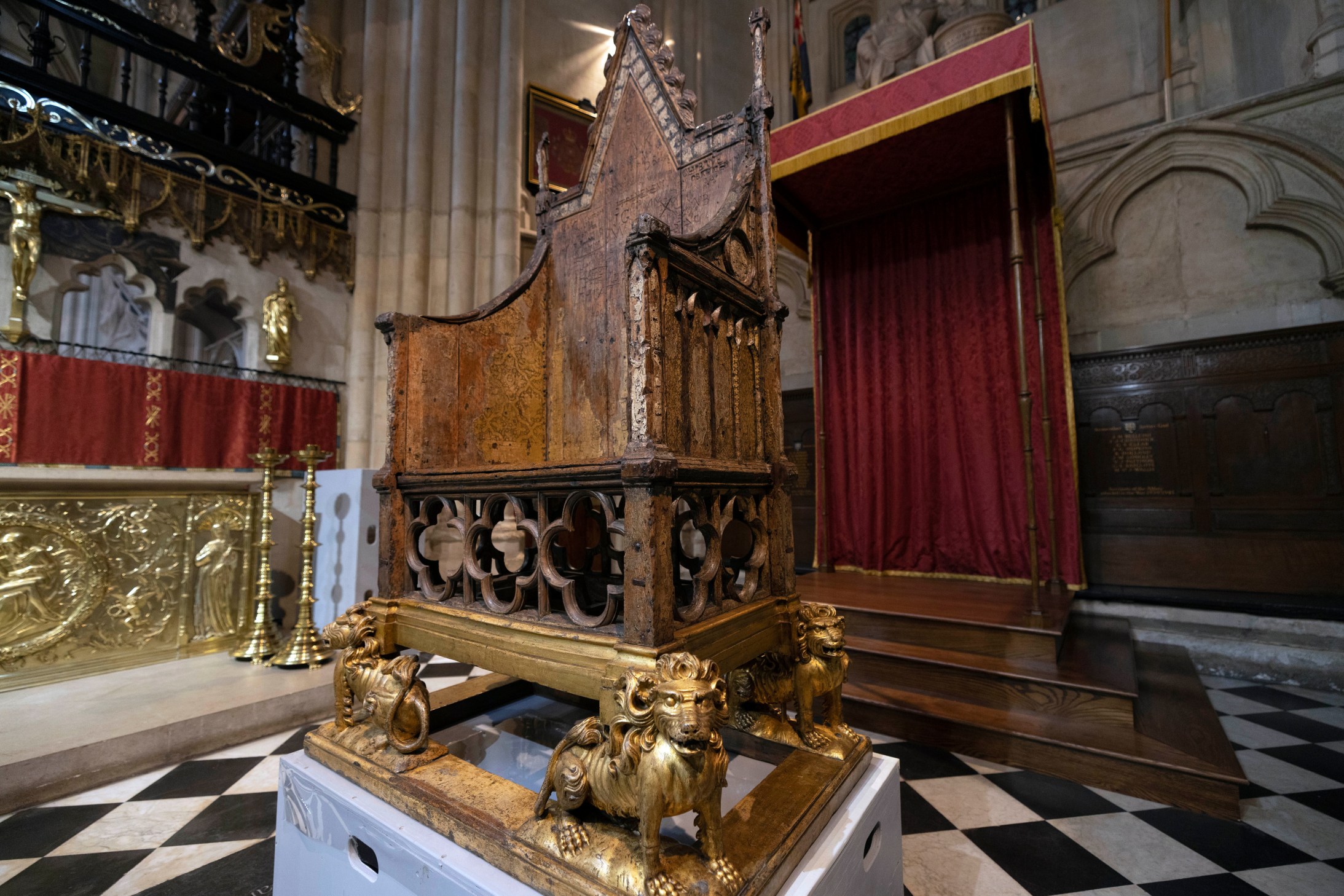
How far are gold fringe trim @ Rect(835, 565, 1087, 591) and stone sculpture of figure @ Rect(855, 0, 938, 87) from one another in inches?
177

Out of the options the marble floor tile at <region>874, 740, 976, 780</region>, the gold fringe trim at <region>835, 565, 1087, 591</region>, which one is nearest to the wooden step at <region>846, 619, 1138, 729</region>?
the marble floor tile at <region>874, 740, 976, 780</region>

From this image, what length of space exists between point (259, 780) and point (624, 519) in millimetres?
1782

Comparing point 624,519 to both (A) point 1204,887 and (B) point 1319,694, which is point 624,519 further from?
(B) point 1319,694

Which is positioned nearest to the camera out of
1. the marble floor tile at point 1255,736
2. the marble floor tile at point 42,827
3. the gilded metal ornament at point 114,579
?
the marble floor tile at point 42,827

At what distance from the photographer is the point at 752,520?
4.09 feet

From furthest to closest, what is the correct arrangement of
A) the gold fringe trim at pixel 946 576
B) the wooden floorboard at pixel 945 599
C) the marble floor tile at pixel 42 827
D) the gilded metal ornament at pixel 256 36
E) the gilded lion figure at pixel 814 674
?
the gilded metal ornament at pixel 256 36 → the gold fringe trim at pixel 946 576 → the wooden floorboard at pixel 945 599 → the marble floor tile at pixel 42 827 → the gilded lion figure at pixel 814 674

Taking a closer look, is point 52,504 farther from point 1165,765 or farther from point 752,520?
point 1165,765

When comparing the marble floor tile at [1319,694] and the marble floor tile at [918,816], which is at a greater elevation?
the marble floor tile at [918,816]

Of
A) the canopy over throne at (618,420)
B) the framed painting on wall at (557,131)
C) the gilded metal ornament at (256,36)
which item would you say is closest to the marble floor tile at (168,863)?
the canopy over throne at (618,420)

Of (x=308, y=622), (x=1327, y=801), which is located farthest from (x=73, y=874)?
(x=1327, y=801)

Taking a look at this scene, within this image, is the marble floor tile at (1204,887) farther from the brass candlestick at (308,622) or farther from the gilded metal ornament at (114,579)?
the gilded metal ornament at (114,579)

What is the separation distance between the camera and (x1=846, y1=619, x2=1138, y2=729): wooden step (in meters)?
1.95

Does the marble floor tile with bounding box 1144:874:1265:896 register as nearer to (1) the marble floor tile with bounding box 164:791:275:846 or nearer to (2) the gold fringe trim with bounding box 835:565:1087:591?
(2) the gold fringe trim with bounding box 835:565:1087:591

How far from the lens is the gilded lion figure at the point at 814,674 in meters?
1.21
